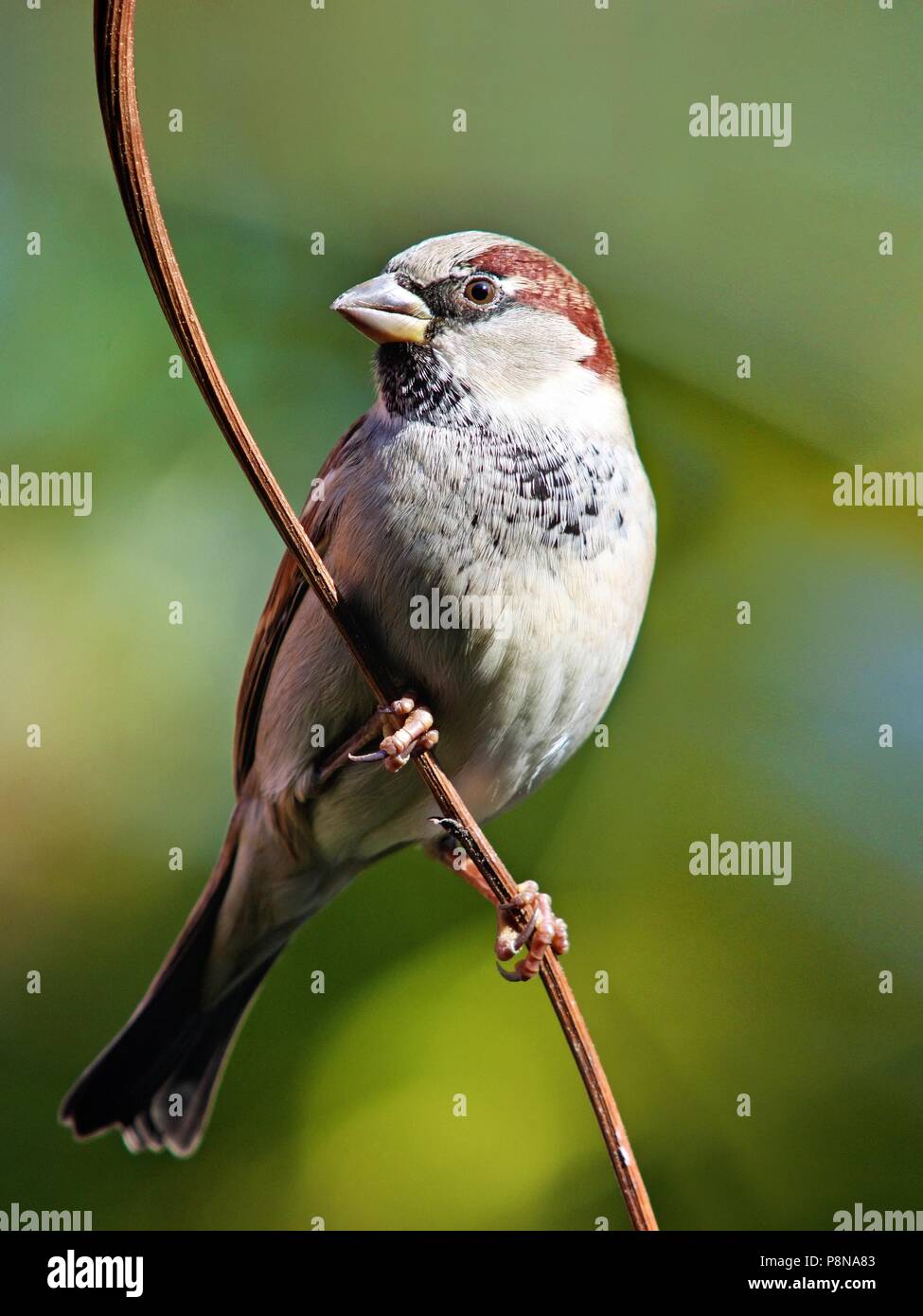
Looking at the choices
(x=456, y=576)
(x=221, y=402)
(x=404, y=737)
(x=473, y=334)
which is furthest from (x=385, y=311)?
(x=221, y=402)

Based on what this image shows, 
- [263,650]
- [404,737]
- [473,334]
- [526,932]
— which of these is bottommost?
[526,932]

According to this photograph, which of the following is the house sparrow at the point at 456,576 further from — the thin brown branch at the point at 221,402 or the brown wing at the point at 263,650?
the thin brown branch at the point at 221,402

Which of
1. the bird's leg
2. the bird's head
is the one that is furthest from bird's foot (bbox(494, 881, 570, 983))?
the bird's head

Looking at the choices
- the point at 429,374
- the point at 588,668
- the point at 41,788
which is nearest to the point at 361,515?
the point at 429,374

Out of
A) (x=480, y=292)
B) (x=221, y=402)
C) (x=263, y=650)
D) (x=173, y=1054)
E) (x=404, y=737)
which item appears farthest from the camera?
(x=173, y=1054)

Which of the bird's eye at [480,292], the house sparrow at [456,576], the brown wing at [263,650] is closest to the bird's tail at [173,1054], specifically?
the house sparrow at [456,576]

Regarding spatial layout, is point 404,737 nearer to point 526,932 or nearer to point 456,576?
point 456,576
